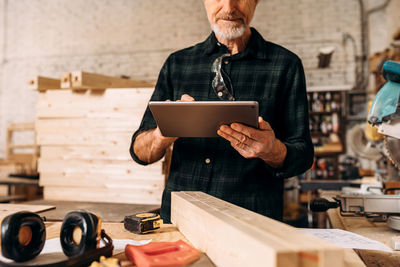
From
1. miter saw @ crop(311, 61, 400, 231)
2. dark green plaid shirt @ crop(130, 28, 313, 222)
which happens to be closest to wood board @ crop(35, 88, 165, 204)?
dark green plaid shirt @ crop(130, 28, 313, 222)

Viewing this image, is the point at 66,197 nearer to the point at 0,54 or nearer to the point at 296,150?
the point at 296,150

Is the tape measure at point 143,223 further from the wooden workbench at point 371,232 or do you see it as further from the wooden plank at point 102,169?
the wooden plank at point 102,169

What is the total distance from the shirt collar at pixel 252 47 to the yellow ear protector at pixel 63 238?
1.14 m

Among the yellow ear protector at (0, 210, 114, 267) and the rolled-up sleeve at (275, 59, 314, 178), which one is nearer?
the yellow ear protector at (0, 210, 114, 267)

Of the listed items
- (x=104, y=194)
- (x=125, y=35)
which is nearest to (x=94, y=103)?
(x=104, y=194)

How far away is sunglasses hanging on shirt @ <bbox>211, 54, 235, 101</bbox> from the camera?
63.0 inches

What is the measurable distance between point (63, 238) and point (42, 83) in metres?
2.67

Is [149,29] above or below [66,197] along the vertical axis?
above

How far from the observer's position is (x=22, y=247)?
0.74 m

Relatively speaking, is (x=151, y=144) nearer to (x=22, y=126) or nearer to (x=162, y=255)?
(x=162, y=255)

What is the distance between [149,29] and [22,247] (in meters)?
7.42

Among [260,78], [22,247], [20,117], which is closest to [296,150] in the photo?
[260,78]

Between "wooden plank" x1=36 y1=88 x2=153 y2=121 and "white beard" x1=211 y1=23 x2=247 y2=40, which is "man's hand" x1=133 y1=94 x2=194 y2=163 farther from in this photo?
"wooden plank" x1=36 y1=88 x2=153 y2=121

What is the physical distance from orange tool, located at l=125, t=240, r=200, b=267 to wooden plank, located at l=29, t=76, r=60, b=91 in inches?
105
